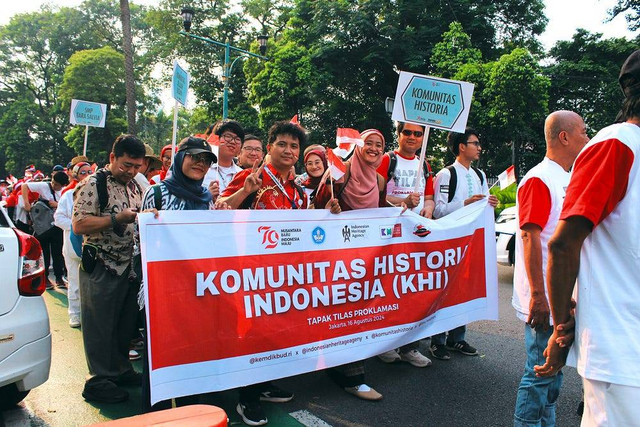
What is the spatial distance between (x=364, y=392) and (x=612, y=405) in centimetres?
221

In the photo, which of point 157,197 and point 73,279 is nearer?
point 157,197

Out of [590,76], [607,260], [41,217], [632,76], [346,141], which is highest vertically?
[590,76]

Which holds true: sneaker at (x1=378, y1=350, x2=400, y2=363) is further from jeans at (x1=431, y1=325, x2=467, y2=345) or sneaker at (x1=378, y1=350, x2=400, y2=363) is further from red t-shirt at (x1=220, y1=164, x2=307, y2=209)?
red t-shirt at (x1=220, y1=164, x2=307, y2=209)

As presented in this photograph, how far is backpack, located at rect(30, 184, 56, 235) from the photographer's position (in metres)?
7.22

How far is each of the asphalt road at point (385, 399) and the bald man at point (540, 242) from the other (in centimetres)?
81

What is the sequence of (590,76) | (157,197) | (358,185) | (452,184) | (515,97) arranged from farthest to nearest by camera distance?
(590,76)
(515,97)
(452,184)
(358,185)
(157,197)

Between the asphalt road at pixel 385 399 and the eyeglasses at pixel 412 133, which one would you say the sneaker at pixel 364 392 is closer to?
the asphalt road at pixel 385 399

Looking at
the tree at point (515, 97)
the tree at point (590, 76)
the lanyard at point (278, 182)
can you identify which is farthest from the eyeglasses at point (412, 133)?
the tree at point (590, 76)

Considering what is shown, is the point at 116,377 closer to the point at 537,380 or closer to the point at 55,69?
the point at 537,380

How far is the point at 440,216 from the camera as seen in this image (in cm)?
445

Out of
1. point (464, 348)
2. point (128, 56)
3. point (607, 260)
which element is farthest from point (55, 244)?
point (128, 56)

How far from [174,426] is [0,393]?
7.90 ft

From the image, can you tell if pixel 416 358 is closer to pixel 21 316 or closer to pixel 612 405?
pixel 612 405

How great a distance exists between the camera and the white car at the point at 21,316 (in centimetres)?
276
